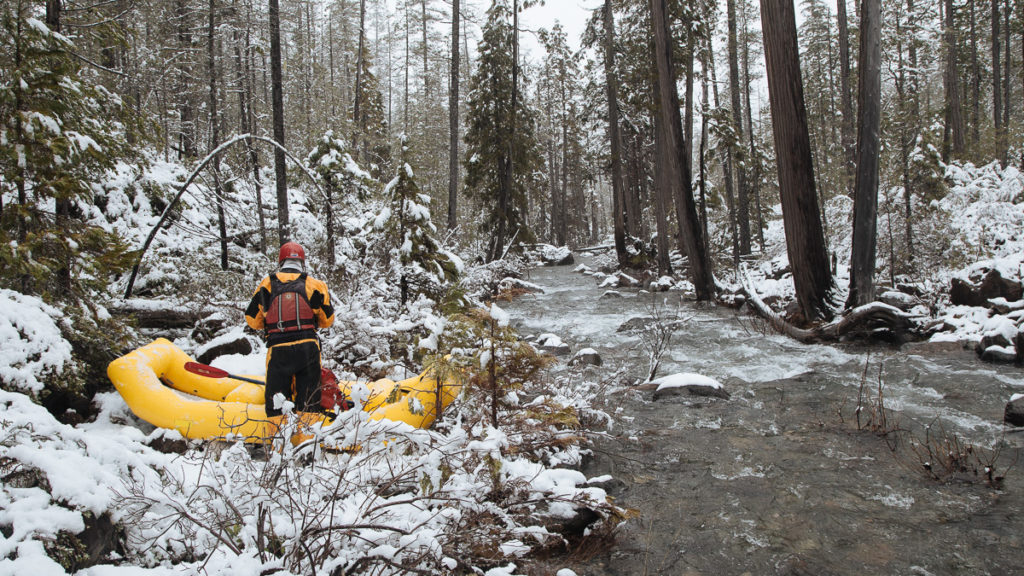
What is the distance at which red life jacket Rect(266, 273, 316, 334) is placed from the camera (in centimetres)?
483

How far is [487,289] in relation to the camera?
43.0 ft

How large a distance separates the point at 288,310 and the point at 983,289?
938 cm

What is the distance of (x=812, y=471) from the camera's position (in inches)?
151

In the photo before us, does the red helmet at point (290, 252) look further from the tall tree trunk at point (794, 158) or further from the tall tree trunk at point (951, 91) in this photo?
the tall tree trunk at point (951, 91)

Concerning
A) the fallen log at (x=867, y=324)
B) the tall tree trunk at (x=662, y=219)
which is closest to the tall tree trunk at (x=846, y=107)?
the tall tree trunk at (x=662, y=219)

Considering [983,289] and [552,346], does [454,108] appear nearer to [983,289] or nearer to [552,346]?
[552,346]

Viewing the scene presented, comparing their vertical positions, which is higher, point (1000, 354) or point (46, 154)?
point (46, 154)

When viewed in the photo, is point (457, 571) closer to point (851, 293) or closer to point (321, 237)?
point (851, 293)

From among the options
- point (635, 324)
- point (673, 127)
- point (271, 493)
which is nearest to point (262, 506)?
point (271, 493)

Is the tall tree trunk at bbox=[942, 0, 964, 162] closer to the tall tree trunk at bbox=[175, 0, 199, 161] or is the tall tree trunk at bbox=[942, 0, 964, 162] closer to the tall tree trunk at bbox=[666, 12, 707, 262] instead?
the tall tree trunk at bbox=[666, 12, 707, 262]

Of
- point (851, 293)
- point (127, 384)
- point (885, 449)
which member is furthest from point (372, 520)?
point (851, 293)

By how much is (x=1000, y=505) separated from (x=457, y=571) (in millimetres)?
3433

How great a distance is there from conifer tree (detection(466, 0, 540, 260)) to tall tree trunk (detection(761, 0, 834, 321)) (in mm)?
11764

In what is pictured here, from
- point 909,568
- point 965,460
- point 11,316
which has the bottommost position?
point 909,568
